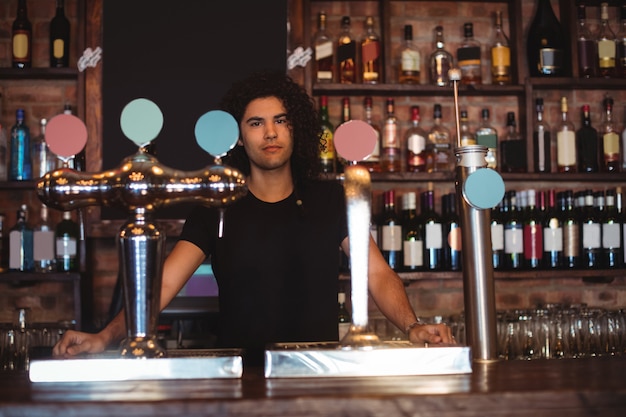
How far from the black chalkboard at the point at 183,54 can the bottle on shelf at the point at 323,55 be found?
13 centimetres

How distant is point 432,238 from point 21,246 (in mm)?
1507

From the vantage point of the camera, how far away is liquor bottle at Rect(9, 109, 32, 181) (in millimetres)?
2840

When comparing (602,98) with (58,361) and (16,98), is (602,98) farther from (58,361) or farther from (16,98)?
(58,361)

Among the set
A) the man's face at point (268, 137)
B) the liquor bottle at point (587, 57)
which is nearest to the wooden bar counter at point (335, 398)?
the man's face at point (268, 137)

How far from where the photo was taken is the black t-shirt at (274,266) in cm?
182

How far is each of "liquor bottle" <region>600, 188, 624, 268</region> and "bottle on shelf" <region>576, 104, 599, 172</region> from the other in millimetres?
124

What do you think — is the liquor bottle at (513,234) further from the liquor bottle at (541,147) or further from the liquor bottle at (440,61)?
the liquor bottle at (440,61)

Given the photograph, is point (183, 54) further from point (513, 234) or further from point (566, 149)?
point (566, 149)

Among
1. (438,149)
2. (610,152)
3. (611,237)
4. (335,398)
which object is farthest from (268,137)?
(610,152)

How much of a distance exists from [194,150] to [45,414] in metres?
2.12

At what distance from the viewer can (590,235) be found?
2.88m

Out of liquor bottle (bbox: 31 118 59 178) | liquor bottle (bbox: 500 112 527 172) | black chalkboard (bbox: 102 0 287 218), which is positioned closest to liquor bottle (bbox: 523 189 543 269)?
liquor bottle (bbox: 500 112 527 172)

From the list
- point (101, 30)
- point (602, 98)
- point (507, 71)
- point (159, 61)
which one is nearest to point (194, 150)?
point (159, 61)

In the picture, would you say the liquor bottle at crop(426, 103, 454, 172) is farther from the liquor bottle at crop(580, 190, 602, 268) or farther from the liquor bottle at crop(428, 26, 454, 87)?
the liquor bottle at crop(580, 190, 602, 268)
